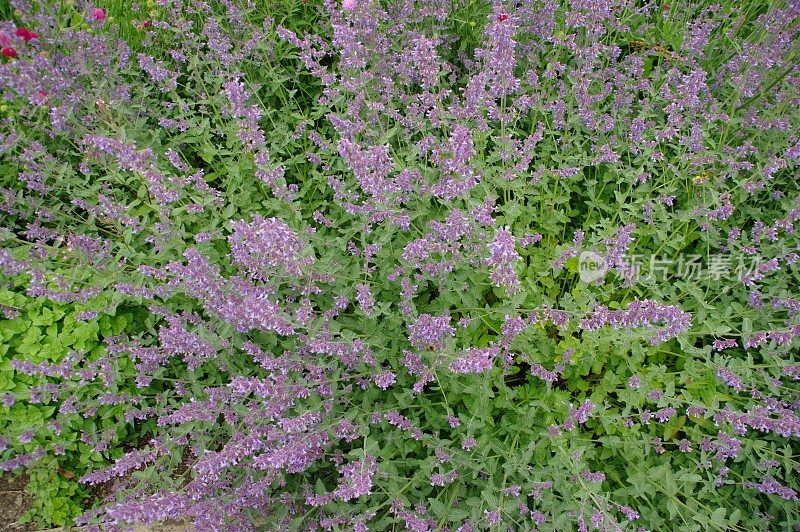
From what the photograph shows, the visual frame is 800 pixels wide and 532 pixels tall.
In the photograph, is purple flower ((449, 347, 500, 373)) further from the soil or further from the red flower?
the red flower

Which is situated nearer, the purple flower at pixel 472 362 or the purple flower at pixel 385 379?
the purple flower at pixel 472 362

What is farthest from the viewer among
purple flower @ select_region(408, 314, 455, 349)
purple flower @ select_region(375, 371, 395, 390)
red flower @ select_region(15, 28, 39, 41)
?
red flower @ select_region(15, 28, 39, 41)

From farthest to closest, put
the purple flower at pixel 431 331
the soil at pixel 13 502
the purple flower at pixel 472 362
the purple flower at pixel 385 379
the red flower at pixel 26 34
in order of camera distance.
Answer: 1. the soil at pixel 13 502
2. the red flower at pixel 26 34
3. the purple flower at pixel 385 379
4. the purple flower at pixel 431 331
5. the purple flower at pixel 472 362

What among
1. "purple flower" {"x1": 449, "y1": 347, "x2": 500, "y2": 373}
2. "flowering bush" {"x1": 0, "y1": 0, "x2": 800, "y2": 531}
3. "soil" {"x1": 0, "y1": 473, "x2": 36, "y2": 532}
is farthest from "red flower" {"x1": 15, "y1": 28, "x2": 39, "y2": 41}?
"purple flower" {"x1": 449, "y1": 347, "x2": 500, "y2": 373}

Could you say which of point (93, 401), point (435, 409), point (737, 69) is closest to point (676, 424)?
point (435, 409)

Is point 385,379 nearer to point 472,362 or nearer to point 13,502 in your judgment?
point 472,362

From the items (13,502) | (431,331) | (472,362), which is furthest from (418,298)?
(13,502)

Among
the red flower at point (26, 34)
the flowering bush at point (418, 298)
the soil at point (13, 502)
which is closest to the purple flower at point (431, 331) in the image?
the flowering bush at point (418, 298)

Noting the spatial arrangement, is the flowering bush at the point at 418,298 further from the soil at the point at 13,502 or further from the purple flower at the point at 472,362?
the soil at the point at 13,502
